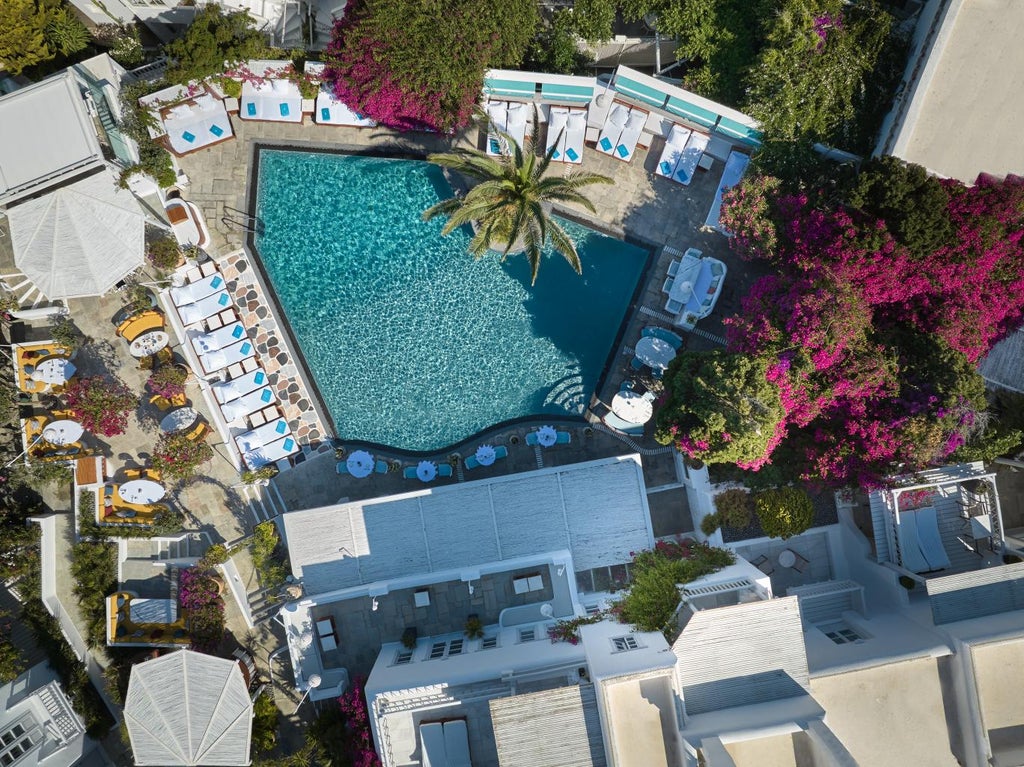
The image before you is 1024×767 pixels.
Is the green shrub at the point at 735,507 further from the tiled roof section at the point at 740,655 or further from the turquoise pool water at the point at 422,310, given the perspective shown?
the turquoise pool water at the point at 422,310

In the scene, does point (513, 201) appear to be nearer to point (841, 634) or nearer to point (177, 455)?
point (177, 455)

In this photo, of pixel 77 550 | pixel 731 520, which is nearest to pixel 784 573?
pixel 731 520

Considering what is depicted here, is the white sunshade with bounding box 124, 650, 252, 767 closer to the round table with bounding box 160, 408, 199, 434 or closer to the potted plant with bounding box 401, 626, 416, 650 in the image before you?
Answer: the potted plant with bounding box 401, 626, 416, 650

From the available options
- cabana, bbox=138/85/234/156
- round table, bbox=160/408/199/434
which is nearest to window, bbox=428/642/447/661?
round table, bbox=160/408/199/434

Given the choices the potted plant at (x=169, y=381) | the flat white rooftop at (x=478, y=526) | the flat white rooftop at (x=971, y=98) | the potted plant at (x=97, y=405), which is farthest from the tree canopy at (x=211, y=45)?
the flat white rooftop at (x=971, y=98)

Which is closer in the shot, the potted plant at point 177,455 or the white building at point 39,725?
the white building at point 39,725
